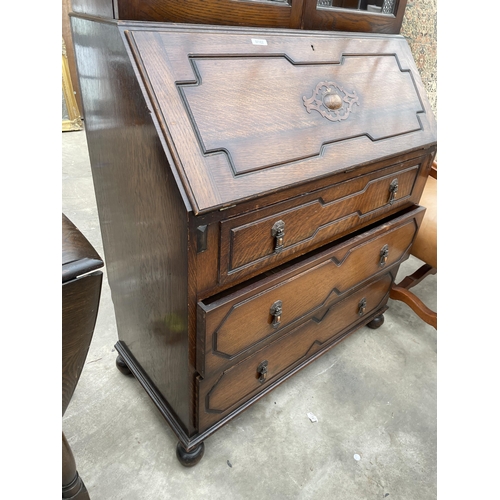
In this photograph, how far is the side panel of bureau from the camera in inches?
31.1

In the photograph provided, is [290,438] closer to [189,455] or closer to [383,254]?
[189,455]

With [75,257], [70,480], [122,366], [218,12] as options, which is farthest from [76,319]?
[122,366]

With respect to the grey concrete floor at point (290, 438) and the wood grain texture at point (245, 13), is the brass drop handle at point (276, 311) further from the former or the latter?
the wood grain texture at point (245, 13)

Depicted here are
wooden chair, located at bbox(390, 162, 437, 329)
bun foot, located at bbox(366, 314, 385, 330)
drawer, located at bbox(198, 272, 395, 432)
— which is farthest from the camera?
bun foot, located at bbox(366, 314, 385, 330)

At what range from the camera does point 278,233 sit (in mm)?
919

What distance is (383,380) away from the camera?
5.28 ft

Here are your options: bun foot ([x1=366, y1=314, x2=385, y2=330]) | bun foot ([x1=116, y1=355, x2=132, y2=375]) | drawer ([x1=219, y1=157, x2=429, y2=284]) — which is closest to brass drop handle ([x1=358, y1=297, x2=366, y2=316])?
bun foot ([x1=366, y1=314, x2=385, y2=330])

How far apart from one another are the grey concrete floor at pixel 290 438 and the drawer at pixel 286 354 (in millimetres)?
179

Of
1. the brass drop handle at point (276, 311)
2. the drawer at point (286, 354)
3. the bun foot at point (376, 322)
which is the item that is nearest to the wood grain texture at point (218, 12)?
the brass drop handle at point (276, 311)

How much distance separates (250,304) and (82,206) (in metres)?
2.05

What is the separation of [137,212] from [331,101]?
0.60m

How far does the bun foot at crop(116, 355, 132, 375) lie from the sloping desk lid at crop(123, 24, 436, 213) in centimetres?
99

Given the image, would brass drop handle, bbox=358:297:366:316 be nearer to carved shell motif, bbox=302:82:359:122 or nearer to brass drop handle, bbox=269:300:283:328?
brass drop handle, bbox=269:300:283:328

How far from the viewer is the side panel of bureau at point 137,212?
0.79m
